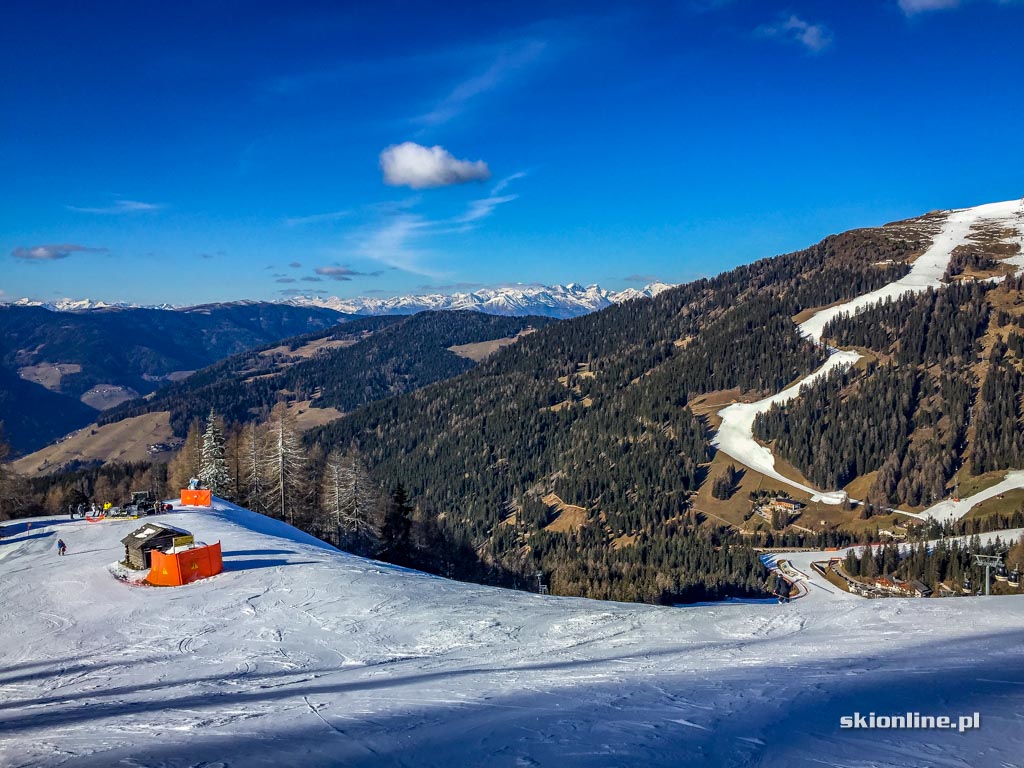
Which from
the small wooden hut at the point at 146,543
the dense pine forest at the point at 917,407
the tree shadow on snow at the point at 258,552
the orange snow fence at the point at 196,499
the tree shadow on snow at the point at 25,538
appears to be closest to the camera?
the small wooden hut at the point at 146,543

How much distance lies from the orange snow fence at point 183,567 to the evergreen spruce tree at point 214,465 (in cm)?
3271

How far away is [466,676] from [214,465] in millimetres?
53641

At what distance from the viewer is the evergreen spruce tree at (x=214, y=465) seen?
207 feet

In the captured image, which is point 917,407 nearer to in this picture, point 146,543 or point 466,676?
point 146,543

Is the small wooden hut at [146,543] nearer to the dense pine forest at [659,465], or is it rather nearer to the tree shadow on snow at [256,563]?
the tree shadow on snow at [256,563]

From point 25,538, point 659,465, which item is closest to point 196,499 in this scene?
point 25,538

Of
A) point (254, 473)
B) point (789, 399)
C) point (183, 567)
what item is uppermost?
point (789, 399)

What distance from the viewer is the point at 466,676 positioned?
17.6 metres

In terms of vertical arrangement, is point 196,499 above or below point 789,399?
below

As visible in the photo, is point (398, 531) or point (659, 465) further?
point (659, 465)

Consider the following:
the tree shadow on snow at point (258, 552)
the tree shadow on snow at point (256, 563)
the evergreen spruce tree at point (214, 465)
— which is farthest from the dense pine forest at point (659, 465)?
the tree shadow on snow at point (256, 563)

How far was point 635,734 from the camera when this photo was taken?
11.9 m

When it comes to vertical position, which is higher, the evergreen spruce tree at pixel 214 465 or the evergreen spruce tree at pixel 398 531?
the evergreen spruce tree at pixel 214 465

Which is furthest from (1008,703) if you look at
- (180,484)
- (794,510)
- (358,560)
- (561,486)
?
(561,486)
